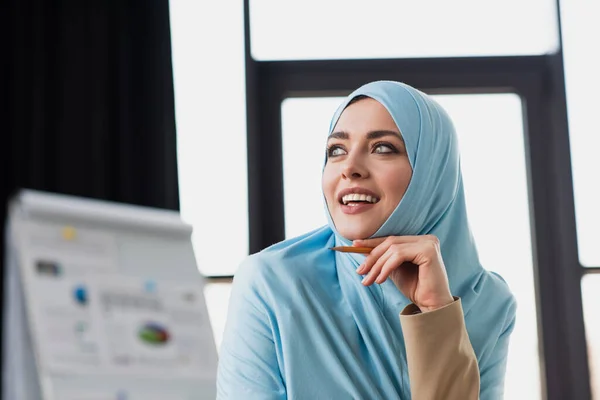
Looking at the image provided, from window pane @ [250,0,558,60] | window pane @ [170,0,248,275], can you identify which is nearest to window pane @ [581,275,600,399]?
window pane @ [250,0,558,60]

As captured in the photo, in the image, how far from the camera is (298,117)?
2682mm

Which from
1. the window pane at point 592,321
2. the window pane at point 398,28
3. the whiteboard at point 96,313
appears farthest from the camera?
the window pane at point 398,28

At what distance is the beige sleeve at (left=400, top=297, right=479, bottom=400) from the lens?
133 centimetres

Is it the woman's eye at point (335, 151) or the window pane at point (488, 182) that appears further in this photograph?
the window pane at point (488, 182)

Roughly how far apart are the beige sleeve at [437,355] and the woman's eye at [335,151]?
300 mm

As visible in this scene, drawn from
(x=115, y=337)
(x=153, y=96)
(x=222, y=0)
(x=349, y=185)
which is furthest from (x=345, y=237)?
(x=222, y=0)

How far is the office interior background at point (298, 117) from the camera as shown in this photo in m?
2.56

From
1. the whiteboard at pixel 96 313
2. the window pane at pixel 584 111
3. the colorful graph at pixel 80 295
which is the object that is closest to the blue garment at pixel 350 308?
the whiteboard at pixel 96 313

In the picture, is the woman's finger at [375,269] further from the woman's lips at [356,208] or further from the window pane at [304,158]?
the window pane at [304,158]

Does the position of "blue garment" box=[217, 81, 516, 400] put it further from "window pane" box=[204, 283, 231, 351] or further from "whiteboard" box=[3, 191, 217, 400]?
"window pane" box=[204, 283, 231, 351]

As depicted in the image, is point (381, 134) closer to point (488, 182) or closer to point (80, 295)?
point (80, 295)

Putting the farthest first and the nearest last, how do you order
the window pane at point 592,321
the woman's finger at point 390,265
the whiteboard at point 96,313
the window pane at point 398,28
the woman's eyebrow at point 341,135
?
the window pane at point 398,28
the window pane at point 592,321
the woman's eyebrow at point 341,135
the woman's finger at point 390,265
the whiteboard at point 96,313

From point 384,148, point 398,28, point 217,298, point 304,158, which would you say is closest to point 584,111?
point 398,28

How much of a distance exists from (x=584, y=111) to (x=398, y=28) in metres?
0.64
